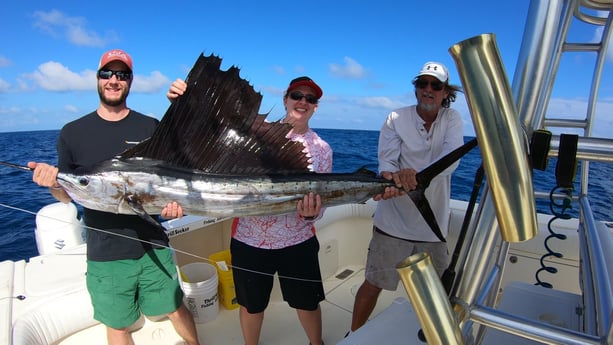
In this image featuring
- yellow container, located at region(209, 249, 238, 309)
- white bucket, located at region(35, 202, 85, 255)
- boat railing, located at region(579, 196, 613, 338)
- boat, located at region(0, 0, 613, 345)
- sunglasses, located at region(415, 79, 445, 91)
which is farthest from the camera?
white bucket, located at region(35, 202, 85, 255)

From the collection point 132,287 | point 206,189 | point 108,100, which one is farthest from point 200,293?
point 108,100

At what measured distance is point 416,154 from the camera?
2.11m

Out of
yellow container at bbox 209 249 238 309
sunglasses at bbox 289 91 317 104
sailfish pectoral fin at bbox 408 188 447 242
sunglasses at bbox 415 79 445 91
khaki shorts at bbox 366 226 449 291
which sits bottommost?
yellow container at bbox 209 249 238 309

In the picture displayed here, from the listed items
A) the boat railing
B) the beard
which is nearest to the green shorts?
the beard

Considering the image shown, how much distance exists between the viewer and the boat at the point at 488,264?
0.44 meters

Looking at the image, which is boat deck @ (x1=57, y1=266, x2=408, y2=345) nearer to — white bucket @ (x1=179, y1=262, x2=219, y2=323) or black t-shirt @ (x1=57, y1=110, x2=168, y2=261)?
white bucket @ (x1=179, y1=262, x2=219, y2=323)

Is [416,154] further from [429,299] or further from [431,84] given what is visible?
[429,299]

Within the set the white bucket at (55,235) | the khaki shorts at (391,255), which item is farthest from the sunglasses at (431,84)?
the white bucket at (55,235)

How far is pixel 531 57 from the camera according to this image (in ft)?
1.86

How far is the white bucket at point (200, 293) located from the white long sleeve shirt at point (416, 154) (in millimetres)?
1315

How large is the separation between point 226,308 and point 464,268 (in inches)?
97.1

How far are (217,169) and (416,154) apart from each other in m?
1.12

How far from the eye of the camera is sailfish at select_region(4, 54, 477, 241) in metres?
1.67

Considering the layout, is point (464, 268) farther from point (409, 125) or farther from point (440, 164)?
point (409, 125)
